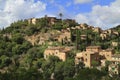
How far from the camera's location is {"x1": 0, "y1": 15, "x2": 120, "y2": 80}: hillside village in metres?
66.4

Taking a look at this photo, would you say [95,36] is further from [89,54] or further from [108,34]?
[89,54]

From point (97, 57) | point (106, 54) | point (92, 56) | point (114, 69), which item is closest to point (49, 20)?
point (106, 54)

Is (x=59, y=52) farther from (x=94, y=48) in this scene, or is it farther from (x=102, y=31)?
(x=102, y=31)

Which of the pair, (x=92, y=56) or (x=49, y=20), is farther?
(x=49, y=20)

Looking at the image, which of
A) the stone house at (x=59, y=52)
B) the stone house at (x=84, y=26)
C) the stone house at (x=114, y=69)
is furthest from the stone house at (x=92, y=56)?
the stone house at (x=84, y=26)

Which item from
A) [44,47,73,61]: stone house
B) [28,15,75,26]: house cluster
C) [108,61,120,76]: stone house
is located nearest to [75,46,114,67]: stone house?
[44,47,73,61]: stone house

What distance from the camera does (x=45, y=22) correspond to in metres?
89.9

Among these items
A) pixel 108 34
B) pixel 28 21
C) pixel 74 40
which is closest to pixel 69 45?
pixel 74 40

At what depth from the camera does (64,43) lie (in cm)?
7831

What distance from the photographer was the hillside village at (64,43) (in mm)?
66375

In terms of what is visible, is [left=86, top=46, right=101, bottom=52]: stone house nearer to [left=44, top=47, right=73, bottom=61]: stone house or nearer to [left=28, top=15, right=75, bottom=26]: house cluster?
[left=44, top=47, right=73, bottom=61]: stone house

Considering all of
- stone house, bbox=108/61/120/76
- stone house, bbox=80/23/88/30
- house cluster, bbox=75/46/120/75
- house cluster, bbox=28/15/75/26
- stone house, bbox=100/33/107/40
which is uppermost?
house cluster, bbox=28/15/75/26

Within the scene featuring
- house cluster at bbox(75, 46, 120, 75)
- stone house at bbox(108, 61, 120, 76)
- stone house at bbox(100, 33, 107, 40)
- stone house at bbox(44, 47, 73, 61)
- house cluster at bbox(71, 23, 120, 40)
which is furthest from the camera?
house cluster at bbox(71, 23, 120, 40)

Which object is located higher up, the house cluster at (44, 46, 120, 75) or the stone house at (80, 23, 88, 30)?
the stone house at (80, 23, 88, 30)
